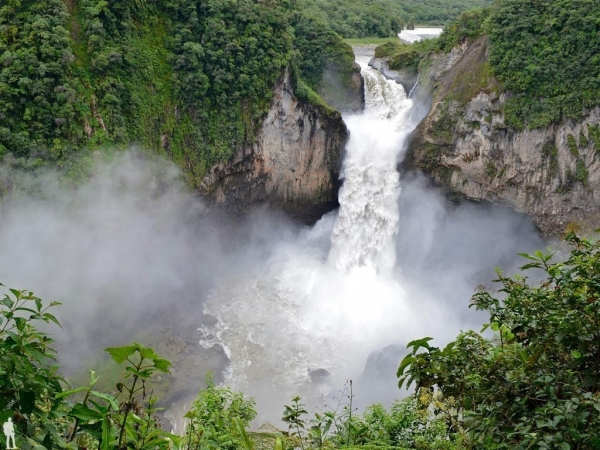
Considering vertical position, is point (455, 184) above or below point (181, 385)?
above

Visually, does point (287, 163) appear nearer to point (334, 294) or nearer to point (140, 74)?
point (334, 294)

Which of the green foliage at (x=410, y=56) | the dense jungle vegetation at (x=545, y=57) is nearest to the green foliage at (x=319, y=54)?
the green foliage at (x=410, y=56)

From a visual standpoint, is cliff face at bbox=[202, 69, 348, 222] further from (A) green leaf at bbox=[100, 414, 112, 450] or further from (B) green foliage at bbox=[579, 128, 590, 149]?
(A) green leaf at bbox=[100, 414, 112, 450]

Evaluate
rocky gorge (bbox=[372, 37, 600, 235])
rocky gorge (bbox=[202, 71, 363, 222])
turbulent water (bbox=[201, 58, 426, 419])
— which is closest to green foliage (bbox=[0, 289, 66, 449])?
turbulent water (bbox=[201, 58, 426, 419])

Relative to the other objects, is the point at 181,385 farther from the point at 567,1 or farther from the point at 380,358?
the point at 567,1

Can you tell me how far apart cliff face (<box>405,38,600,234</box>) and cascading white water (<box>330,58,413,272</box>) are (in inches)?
57.6

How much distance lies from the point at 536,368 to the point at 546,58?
68.3ft

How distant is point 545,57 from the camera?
20.6 metres

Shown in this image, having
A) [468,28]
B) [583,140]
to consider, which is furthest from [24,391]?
[468,28]

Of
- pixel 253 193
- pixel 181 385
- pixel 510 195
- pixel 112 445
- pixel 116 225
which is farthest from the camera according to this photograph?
pixel 253 193

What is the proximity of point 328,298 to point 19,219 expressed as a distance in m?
12.3

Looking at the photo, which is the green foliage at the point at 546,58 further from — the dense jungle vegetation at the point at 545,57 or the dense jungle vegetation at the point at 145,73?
the dense jungle vegetation at the point at 145,73

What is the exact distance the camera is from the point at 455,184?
75.3 ft

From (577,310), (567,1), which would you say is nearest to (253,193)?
(567,1)
